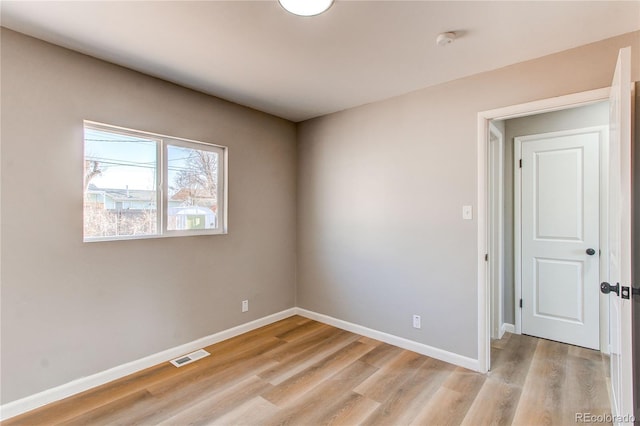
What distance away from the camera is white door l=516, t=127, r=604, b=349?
301 centimetres

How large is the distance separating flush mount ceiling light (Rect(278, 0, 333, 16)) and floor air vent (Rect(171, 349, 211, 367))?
2.84 meters

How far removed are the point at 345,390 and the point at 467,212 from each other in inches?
68.9

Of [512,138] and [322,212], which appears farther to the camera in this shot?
[322,212]

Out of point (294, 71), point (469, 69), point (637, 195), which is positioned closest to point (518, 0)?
point (469, 69)

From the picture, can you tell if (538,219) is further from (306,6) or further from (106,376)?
(106,376)

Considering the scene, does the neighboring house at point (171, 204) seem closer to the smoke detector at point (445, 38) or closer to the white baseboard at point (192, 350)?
the white baseboard at point (192, 350)

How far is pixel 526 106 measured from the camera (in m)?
2.38

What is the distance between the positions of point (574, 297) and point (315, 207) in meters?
2.85

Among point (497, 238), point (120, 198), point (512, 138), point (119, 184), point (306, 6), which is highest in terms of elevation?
point (306, 6)

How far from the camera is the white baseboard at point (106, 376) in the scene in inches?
80.1

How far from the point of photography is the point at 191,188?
3.05 m

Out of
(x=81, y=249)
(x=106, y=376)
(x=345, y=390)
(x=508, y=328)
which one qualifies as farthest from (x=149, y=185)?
(x=508, y=328)

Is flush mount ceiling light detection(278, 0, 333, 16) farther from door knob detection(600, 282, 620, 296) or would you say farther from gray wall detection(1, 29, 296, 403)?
door knob detection(600, 282, 620, 296)

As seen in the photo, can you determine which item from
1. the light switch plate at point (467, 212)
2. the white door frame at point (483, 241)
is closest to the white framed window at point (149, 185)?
the light switch plate at point (467, 212)
